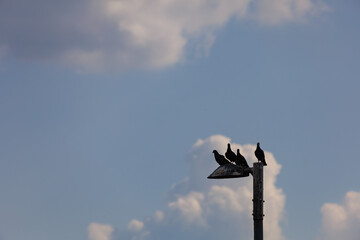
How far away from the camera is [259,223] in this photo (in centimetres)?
1488

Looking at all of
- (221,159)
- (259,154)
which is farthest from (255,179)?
(259,154)

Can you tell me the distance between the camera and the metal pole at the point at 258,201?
48.7 feet

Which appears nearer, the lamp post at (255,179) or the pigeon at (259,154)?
the lamp post at (255,179)

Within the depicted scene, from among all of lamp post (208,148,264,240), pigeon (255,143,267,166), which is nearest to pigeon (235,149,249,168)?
lamp post (208,148,264,240)

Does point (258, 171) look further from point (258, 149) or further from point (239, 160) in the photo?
point (258, 149)

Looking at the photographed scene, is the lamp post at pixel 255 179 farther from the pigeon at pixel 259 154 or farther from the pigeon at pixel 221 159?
the pigeon at pixel 259 154

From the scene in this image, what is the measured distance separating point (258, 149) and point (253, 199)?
452 cm

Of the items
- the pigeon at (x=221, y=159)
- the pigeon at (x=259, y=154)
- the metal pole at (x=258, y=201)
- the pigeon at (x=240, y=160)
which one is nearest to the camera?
the metal pole at (x=258, y=201)

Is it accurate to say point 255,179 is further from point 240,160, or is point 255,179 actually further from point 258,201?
point 240,160

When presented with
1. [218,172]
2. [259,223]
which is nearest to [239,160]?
[218,172]

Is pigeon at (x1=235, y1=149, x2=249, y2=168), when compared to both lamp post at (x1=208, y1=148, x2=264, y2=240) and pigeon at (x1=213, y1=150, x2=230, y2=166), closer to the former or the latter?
pigeon at (x1=213, y1=150, x2=230, y2=166)

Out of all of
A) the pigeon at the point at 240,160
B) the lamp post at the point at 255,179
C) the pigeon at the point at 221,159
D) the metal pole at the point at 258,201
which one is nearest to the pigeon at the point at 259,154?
A: the pigeon at the point at 221,159

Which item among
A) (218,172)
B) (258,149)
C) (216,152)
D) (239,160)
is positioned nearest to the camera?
(218,172)

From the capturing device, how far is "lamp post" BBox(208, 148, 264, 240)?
14.9 meters
